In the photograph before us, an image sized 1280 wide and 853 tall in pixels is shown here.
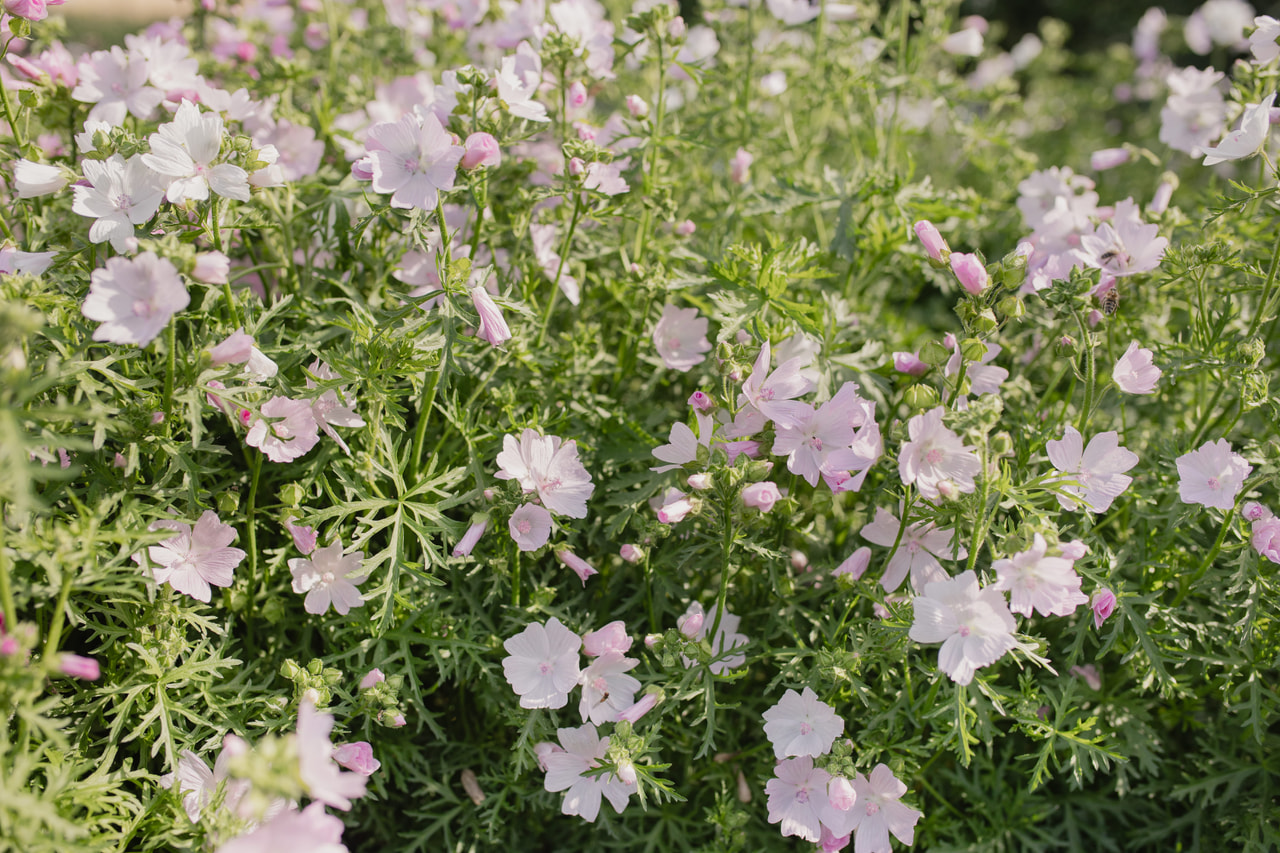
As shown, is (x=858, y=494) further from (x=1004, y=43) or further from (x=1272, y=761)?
(x=1004, y=43)

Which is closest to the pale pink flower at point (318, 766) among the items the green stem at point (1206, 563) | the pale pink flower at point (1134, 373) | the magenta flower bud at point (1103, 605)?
the magenta flower bud at point (1103, 605)

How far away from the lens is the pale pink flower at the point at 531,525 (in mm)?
1736

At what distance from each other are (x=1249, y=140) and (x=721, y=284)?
1.06 metres

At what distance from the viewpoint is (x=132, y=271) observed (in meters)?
1.38

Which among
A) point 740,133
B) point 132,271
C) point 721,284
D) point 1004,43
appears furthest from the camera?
point 1004,43

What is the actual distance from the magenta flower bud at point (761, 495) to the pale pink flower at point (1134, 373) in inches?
29.0

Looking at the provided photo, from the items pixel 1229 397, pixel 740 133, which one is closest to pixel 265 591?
pixel 740 133

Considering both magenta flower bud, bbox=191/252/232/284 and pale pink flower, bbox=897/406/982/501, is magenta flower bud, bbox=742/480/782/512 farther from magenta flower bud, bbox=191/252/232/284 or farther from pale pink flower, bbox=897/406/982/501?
magenta flower bud, bbox=191/252/232/284

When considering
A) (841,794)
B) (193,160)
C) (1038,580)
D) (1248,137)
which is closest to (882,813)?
(841,794)

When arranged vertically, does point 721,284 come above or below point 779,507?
above

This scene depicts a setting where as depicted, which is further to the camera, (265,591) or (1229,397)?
(1229,397)

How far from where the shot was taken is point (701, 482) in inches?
61.9

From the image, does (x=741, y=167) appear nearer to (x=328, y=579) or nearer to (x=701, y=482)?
(x=701, y=482)

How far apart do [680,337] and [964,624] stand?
0.95m
